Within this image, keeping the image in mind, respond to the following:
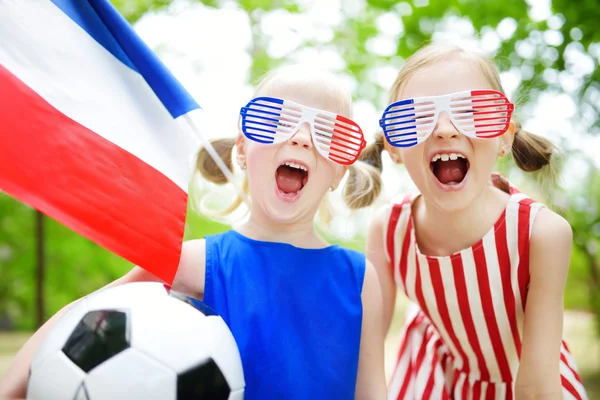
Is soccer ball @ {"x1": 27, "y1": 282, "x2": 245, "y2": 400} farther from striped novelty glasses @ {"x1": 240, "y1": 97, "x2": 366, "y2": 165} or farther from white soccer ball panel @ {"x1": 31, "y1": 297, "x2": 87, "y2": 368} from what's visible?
striped novelty glasses @ {"x1": 240, "y1": 97, "x2": 366, "y2": 165}

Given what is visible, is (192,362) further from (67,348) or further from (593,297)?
(593,297)

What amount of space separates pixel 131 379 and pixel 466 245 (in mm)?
1603

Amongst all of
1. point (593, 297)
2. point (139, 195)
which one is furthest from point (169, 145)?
point (593, 297)

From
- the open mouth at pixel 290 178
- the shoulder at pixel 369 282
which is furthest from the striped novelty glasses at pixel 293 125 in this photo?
the shoulder at pixel 369 282

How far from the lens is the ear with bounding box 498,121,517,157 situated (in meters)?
2.68

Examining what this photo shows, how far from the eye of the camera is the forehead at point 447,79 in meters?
2.50

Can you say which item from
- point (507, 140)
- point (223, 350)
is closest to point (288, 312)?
point (223, 350)

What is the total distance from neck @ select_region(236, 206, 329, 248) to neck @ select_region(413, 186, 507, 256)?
598mm

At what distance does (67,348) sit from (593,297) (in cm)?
729

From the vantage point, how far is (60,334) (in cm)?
186

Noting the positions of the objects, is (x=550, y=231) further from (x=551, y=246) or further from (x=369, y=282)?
(x=369, y=282)

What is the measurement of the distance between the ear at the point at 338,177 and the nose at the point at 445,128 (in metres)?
0.41

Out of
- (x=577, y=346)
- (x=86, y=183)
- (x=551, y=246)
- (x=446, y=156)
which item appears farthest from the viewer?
(x=577, y=346)

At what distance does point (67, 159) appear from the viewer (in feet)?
6.96
